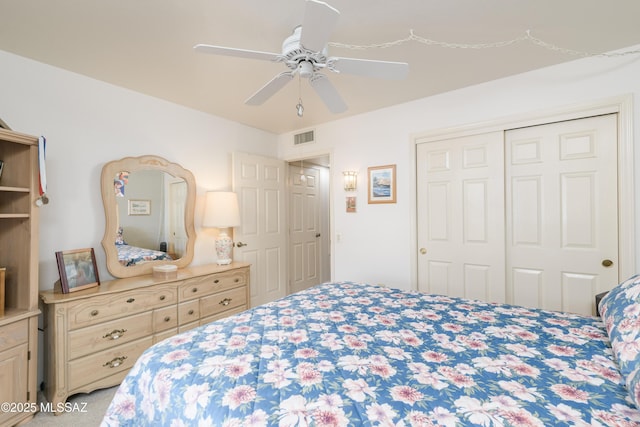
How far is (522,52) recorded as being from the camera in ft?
7.04

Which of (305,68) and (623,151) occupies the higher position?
(305,68)

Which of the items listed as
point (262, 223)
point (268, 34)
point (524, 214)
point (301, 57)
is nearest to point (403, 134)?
point (524, 214)

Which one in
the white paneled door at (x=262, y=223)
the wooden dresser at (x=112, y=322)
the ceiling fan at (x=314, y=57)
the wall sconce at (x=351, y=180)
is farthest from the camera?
the white paneled door at (x=262, y=223)

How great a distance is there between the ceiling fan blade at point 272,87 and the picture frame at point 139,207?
1575mm

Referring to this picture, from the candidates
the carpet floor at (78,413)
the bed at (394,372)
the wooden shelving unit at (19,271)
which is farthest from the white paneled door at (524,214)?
the wooden shelving unit at (19,271)

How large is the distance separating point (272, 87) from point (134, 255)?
2022mm

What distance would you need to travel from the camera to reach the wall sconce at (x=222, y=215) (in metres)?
3.13

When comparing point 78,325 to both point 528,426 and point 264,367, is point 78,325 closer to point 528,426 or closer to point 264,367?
point 264,367

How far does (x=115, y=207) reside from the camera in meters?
2.56

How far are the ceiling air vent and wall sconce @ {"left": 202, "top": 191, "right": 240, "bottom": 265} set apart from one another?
1.24 metres

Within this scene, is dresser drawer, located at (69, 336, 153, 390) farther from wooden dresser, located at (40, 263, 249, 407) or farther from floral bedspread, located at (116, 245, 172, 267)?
floral bedspread, located at (116, 245, 172, 267)

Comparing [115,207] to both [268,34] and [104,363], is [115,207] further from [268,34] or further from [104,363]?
[268,34]

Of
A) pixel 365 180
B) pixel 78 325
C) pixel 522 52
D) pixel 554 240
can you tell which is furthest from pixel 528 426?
pixel 365 180

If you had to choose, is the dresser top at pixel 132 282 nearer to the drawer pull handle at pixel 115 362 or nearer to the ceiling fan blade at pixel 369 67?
the drawer pull handle at pixel 115 362
